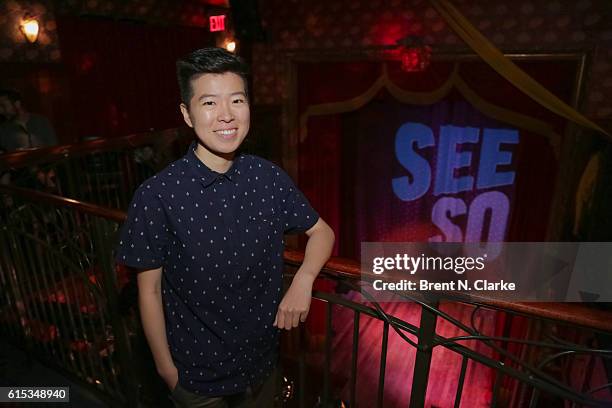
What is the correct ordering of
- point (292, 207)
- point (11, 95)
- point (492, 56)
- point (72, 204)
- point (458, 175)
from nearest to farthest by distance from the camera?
point (292, 207) < point (72, 204) < point (492, 56) < point (11, 95) < point (458, 175)

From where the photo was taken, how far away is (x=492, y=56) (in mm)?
3301

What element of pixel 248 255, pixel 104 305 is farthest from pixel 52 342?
pixel 248 255

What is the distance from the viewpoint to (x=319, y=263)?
57.3 inches

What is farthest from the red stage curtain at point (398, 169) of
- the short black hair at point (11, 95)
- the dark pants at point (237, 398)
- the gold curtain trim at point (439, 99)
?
the dark pants at point (237, 398)

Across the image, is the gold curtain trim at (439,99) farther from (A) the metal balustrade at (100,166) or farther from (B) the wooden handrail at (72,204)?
(B) the wooden handrail at (72,204)

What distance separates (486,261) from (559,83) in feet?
10.5

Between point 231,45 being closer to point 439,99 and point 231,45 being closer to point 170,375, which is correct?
point 439,99

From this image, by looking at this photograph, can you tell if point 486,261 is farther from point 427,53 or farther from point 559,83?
point 427,53

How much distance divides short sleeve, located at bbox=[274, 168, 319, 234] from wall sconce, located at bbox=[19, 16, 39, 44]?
270 inches

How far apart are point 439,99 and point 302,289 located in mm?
5469

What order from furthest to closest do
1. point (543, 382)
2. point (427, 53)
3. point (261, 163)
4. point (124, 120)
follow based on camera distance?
point (124, 120) → point (427, 53) → point (261, 163) → point (543, 382)

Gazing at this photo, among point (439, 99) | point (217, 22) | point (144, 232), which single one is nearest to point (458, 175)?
point (439, 99)

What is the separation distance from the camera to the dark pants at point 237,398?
1445 mm

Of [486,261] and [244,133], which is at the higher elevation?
[244,133]
